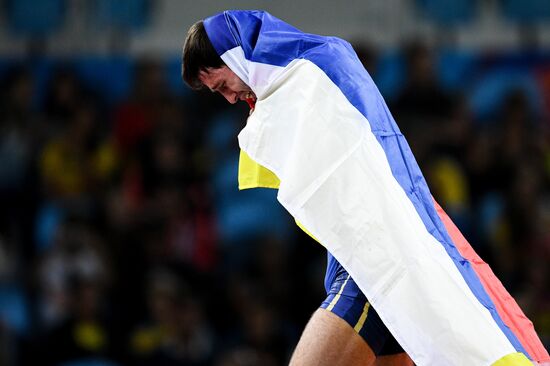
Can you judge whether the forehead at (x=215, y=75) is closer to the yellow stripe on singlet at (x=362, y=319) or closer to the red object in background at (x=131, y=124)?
the yellow stripe on singlet at (x=362, y=319)

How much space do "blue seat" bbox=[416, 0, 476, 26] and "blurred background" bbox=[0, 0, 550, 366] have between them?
1 centimetres

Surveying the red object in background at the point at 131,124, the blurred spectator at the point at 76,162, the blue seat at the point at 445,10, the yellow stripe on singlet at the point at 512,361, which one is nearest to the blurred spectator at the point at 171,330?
the blurred spectator at the point at 76,162

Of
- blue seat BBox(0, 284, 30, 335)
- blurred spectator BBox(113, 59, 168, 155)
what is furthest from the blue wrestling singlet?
blurred spectator BBox(113, 59, 168, 155)

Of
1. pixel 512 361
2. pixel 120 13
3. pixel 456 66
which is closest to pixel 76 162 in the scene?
pixel 120 13

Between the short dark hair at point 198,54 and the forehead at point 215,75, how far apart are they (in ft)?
0.05

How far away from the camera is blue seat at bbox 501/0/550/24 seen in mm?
9094

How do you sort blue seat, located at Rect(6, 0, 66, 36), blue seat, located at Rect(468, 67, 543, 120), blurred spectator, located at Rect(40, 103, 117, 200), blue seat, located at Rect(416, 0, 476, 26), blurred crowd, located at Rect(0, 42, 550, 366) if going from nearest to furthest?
blurred crowd, located at Rect(0, 42, 550, 366) → blurred spectator, located at Rect(40, 103, 117, 200) → blue seat, located at Rect(468, 67, 543, 120) → blue seat, located at Rect(6, 0, 66, 36) → blue seat, located at Rect(416, 0, 476, 26)

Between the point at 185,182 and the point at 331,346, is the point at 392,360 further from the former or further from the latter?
the point at 185,182

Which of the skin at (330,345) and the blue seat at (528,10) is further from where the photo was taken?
the blue seat at (528,10)

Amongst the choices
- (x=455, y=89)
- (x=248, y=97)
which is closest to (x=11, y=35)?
(x=455, y=89)

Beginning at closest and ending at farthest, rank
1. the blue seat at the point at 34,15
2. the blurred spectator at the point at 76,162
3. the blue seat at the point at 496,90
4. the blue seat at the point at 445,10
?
the blurred spectator at the point at 76,162 < the blue seat at the point at 496,90 < the blue seat at the point at 34,15 < the blue seat at the point at 445,10

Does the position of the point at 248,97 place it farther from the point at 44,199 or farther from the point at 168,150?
the point at 44,199

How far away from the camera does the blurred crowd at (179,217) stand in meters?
6.96

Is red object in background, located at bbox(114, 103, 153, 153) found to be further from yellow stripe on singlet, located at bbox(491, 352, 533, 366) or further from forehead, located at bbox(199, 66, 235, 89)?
yellow stripe on singlet, located at bbox(491, 352, 533, 366)
